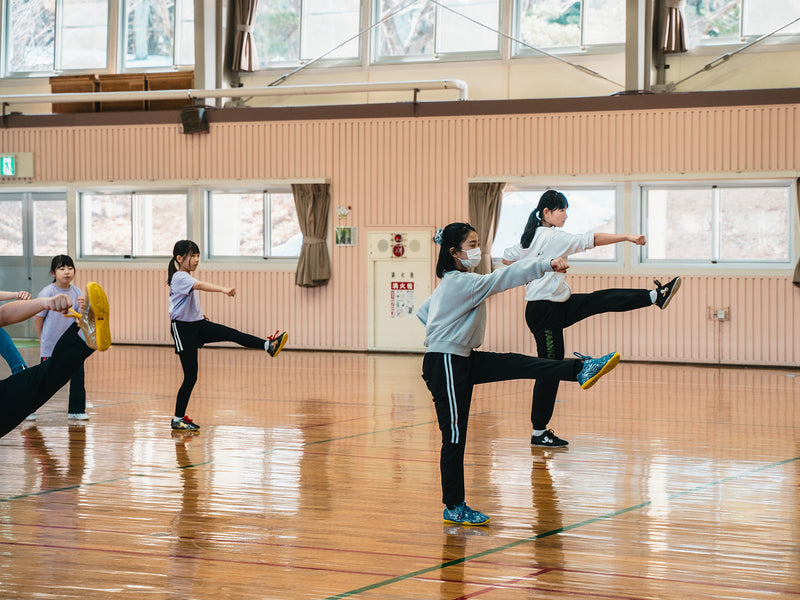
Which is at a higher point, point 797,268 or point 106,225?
point 106,225

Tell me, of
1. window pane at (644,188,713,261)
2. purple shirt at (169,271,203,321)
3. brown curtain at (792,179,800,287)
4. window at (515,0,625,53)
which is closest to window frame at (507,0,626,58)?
window at (515,0,625,53)

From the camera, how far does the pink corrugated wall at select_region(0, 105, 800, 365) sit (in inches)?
492

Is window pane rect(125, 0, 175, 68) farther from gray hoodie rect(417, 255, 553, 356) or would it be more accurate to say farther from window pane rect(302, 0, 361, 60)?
gray hoodie rect(417, 255, 553, 356)

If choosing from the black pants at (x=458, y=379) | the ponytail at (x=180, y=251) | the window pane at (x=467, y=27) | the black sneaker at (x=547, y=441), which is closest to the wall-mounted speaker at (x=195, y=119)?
the window pane at (x=467, y=27)

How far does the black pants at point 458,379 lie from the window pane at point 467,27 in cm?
1048

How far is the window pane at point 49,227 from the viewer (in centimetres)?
1566

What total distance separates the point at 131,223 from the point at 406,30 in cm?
533

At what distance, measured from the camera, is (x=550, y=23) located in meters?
13.8

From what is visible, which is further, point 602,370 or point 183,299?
point 183,299

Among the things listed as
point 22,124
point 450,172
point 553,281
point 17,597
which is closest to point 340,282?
point 450,172

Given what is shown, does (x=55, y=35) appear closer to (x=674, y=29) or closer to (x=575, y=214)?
(x=575, y=214)

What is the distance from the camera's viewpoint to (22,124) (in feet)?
50.6

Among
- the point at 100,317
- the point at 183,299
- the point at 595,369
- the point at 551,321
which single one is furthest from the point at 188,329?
the point at 595,369

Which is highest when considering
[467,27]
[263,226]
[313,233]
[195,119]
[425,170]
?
[467,27]
